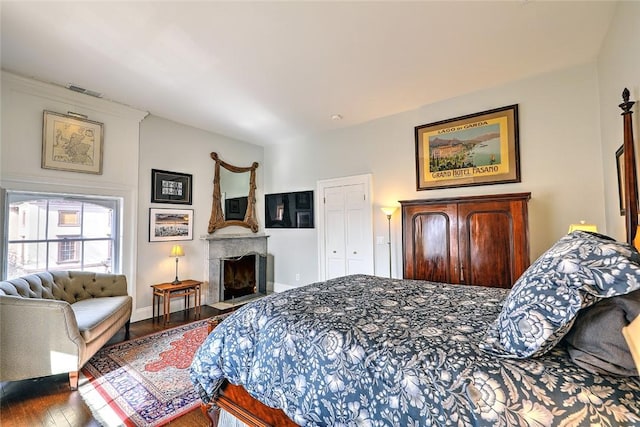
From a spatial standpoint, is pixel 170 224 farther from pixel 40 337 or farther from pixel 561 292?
pixel 561 292

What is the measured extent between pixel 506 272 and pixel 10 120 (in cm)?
528

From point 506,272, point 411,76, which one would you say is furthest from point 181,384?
point 411,76

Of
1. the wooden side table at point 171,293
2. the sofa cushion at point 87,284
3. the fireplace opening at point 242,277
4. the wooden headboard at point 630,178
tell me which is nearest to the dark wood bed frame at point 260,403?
the wooden headboard at point 630,178

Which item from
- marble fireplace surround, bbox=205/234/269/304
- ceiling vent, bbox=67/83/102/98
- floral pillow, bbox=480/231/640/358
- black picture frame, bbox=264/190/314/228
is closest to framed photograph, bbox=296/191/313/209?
black picture frame, bbox=264/190/314/228

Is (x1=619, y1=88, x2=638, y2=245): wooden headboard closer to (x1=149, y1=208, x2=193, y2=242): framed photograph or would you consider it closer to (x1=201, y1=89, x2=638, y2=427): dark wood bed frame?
(x1=201, y1=89, x2=638, y2=427): dark wood bed frame

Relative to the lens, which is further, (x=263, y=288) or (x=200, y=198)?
(x=263, y=288)

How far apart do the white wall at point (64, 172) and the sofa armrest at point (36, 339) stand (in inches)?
62.9

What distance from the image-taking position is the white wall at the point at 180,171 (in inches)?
161

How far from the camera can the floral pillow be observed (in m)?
0.92

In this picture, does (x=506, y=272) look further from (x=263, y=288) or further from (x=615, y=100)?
(x=263, y=288)

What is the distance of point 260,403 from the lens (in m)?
1.55

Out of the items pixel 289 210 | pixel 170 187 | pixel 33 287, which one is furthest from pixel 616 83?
pixel 33 287

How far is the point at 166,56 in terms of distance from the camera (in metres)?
2.74

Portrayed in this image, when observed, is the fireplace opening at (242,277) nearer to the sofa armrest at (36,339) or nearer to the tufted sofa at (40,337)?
the tufted sofa at (40,337)
